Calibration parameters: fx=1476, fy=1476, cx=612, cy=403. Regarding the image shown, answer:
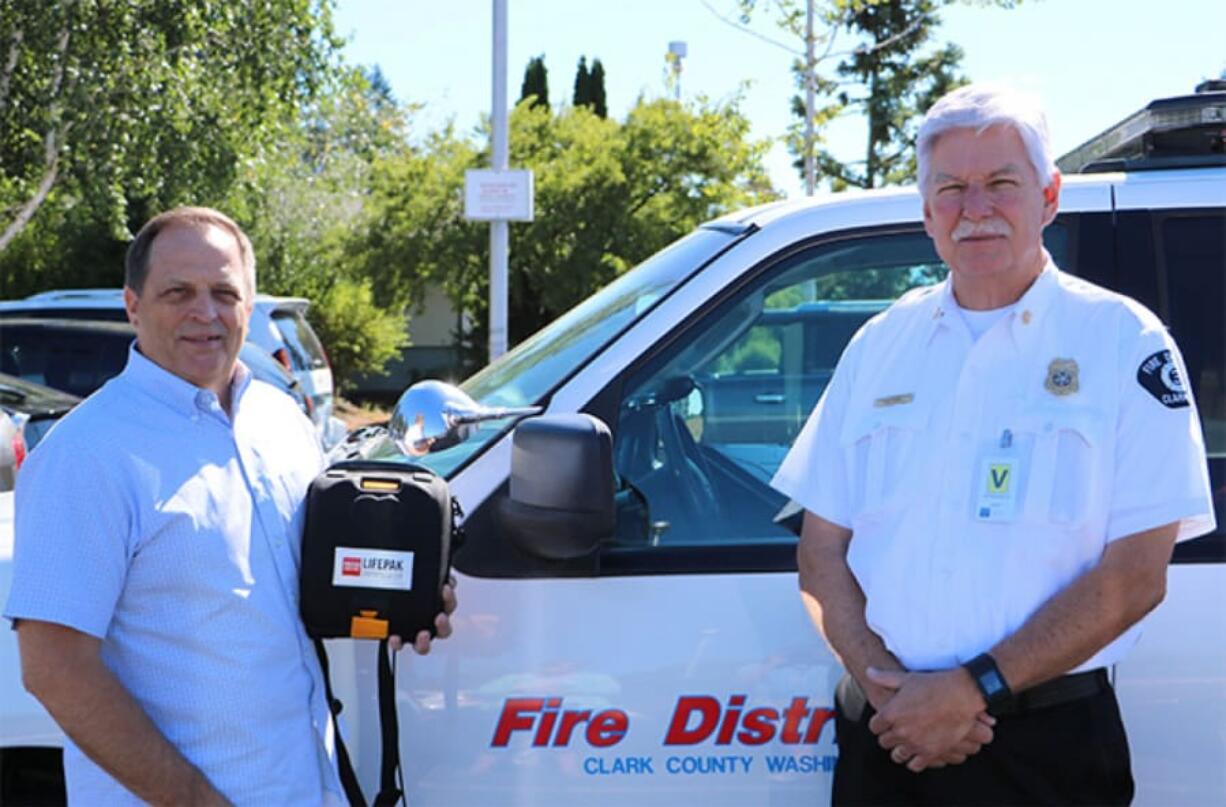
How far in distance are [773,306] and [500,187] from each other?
31.0 ft

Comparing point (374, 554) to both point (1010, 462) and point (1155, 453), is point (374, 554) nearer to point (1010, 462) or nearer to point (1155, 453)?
point (1010, 462)

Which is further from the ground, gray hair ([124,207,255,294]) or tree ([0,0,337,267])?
tree ([0,0,337,267])

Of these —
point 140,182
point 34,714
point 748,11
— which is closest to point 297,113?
point 140,182

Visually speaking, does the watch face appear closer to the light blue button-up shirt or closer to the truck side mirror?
the truck side mirror

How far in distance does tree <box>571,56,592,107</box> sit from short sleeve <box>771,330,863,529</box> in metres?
30.8

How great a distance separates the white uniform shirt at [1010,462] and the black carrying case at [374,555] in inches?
29.1

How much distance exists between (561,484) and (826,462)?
47 cm

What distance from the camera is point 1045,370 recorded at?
94.2 inches

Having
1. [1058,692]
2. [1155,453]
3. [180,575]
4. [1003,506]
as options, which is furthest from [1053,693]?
[180,575]

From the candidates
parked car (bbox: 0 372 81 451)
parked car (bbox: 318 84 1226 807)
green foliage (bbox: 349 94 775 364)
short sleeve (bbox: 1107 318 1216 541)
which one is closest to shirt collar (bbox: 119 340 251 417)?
parked car (bbox: 318 84 1226 807)

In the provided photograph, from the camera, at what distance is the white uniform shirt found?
2.32m

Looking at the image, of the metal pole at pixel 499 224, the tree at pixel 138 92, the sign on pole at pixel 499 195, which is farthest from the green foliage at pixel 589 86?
the sign on pole at pixel 499 195

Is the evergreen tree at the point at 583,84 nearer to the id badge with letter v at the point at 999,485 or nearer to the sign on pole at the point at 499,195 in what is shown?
the sign on pole at the point at 499,195

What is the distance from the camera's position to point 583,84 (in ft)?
108
